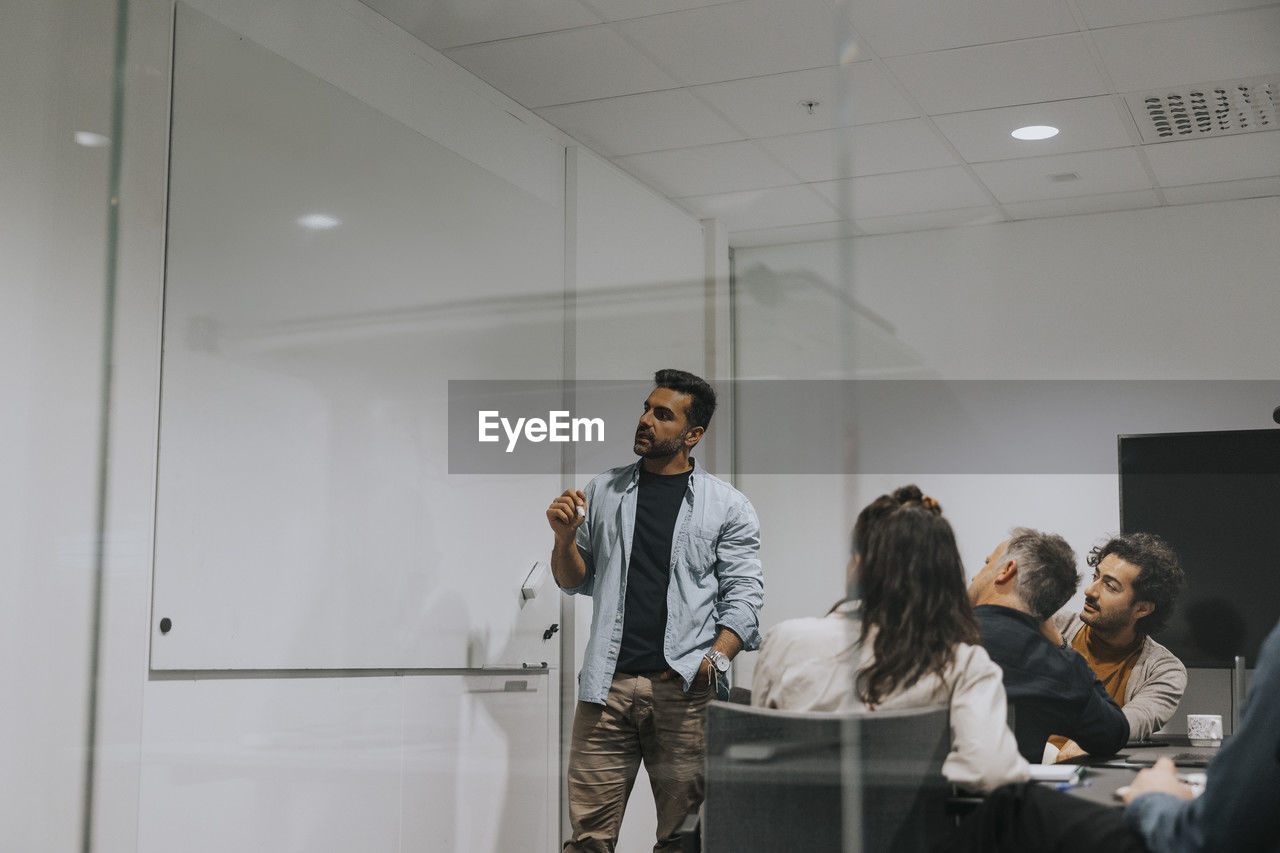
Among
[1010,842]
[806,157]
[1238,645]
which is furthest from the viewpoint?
[1238,645]

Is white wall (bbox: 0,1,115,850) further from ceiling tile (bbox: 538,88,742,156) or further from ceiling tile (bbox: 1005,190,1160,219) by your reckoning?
ceiling tile (bbox: 1005,190,1160,219)

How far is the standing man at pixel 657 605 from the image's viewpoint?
3301mm

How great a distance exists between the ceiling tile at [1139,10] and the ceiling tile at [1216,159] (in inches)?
12.4

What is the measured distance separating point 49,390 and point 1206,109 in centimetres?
288

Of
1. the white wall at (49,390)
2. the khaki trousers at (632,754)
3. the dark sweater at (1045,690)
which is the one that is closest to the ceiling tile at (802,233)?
the dark sweater at (1045,690)

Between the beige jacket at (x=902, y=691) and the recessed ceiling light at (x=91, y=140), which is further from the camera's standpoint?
the recessed ceiling light at (x=91, y=140)

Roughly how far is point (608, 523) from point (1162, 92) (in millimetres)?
1869

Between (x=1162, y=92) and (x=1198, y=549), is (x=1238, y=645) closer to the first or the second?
(x=1198, y=549)

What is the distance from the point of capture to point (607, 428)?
4.66 m

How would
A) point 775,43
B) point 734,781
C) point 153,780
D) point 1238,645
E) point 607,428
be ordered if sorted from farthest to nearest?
point 607,428
point 775,43
point 1238,645
point 153,780
point 734,781

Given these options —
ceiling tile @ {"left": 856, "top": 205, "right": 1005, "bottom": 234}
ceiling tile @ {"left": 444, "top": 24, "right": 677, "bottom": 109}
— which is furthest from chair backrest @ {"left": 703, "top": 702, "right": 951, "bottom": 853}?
ceiling tile @ {"left": 444, "top": 24, "right": 677, "bottom": 109}

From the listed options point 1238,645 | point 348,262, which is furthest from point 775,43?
point 1238,645

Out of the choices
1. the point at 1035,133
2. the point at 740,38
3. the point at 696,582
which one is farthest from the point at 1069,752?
the point at 740,38
